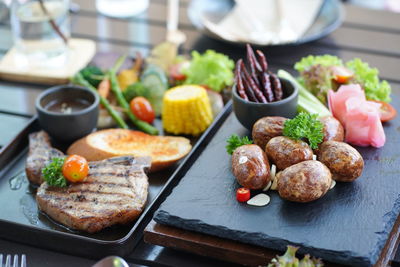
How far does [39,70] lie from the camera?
3.92m

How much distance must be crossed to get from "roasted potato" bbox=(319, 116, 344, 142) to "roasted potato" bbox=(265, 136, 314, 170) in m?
0.19

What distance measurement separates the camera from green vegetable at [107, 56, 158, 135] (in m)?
3.37

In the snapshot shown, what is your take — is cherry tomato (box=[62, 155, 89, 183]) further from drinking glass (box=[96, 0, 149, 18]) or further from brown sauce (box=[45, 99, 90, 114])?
drinking glass (box=[96, 0, 149, 18])

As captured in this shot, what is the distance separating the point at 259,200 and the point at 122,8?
2673 millimetres

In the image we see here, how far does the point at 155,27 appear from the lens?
14.9ft

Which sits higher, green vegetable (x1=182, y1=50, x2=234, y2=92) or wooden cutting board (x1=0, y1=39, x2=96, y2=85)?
green vegetable (x1=182, y1=50, x2=234, y2=92)

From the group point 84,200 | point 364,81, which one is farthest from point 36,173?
point 364,81

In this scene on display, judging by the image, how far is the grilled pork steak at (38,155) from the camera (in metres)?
2.87

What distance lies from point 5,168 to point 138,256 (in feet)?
3.16

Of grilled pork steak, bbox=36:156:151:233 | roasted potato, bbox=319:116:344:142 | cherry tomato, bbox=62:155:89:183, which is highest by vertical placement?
roasted potato, bbox=319:116:344:142

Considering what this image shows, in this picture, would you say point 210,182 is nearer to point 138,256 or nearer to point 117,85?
point 138,256

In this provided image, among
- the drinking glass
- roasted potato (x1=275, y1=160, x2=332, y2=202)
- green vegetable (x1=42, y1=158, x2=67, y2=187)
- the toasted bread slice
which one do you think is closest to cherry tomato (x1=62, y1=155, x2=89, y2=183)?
green vegetable (x1=42, y1=158, x2=67, y2=187)

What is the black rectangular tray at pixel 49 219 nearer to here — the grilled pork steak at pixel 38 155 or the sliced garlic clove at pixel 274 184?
the grilled pork steak at pixel 38 155

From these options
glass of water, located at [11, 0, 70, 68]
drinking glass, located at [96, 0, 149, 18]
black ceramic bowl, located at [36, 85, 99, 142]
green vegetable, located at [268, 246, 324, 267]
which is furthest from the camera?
drinking glass, located at [96, 0, 149, 18]
